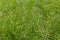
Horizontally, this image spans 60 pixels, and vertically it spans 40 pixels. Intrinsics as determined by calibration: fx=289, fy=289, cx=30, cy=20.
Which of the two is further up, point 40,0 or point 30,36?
point 40,0

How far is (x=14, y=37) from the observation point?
164 inches

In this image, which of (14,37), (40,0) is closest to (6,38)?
(14,37)

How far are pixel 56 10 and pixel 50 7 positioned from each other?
0.36ft

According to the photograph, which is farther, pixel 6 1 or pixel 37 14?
pixel 6 1

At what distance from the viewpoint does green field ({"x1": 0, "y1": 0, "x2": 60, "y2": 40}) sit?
13.5 feet

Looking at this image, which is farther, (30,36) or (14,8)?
(14,8)

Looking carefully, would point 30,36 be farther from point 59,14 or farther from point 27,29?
point 59,14

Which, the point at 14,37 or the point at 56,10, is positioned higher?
the point at 56,10

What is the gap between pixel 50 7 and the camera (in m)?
4.31

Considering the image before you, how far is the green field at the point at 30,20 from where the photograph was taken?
411cm

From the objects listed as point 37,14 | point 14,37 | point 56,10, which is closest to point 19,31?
point 14,37

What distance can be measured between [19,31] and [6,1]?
0.62 m

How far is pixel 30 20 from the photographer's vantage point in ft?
13.8

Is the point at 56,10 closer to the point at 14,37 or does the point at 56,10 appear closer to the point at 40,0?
the point at 40,0
